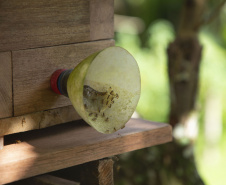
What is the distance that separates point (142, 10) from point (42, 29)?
6174 mm

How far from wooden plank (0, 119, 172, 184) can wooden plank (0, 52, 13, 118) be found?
0.13 m

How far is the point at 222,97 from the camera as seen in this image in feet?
21.2

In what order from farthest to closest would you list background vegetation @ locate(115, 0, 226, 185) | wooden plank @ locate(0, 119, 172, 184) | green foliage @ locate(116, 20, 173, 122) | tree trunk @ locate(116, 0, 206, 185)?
green foliage @ locate(116, 20, 173, 122), background vegetation @ locate(115, 0, 226, 185), tree trunk @ locate(116, 0, 206, 185), wooden plank @ locate(0, 119, 172, 184)

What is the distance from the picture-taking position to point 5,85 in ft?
5.45

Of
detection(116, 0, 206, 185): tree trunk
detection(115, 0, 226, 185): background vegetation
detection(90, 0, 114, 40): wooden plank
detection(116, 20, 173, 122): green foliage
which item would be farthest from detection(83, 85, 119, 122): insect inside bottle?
detection(116, 20, 173, 122): green foliage

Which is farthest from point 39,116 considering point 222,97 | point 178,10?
point 178,10

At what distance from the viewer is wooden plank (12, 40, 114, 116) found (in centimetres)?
169

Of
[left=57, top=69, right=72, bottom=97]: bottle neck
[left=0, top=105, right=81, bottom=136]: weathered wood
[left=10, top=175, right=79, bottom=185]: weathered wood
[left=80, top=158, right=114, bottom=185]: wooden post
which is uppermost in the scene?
[left=57, top=69, right=72, bottom=97]: bottle neck

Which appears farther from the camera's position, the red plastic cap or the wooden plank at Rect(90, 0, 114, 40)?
the wooden plank at Rect(90, 0, 114, 40)

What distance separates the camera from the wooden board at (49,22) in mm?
1633

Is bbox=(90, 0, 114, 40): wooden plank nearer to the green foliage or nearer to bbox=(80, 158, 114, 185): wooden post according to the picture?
bbox=(80, 158, 114, 185): wooden post

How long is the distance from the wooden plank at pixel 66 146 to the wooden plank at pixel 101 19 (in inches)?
14.8

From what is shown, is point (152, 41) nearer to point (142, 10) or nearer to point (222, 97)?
point (222, 97)

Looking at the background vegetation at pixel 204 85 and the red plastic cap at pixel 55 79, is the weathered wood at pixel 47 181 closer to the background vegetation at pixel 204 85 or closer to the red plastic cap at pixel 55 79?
the red plastic cap at pixel 55 79
